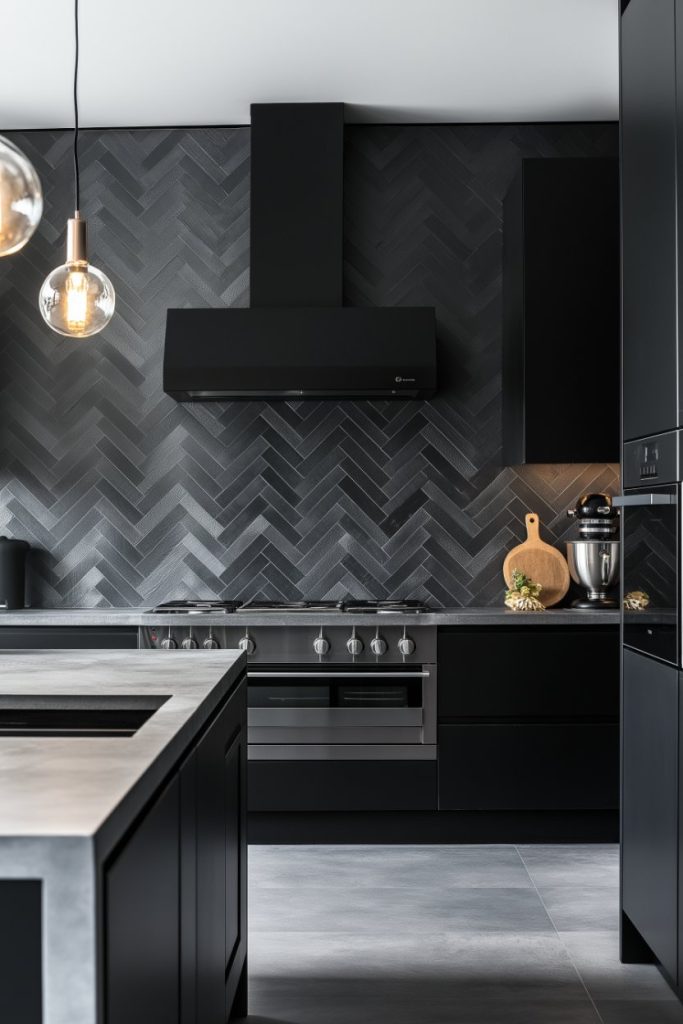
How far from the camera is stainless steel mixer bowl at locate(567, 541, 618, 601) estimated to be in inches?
160

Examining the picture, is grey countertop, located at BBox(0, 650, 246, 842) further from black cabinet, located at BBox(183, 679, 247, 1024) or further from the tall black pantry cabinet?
the tall black pantry cabinet

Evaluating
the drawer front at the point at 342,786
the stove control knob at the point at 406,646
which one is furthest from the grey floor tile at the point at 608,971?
the stove control knob at the point at 406,646

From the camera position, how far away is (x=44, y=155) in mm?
4480

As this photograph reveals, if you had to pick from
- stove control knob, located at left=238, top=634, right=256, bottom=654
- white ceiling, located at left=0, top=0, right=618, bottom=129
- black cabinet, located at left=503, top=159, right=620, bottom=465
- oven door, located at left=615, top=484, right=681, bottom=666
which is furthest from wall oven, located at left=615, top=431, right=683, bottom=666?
white ceiling, located at left=0, top=0, right=618, bottom=129

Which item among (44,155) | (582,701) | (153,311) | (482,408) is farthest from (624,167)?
(44,155)

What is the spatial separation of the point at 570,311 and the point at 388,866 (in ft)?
7.40

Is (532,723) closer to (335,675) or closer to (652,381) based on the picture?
(335,675)

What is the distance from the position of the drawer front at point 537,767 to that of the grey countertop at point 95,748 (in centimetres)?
173

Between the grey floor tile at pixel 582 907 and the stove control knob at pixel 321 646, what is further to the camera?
the stove control knob at pixel 321 646

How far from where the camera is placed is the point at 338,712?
150 inches

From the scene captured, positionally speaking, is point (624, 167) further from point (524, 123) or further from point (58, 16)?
point (58, 16)

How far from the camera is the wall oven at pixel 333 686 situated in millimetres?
3803

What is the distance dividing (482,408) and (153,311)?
1.55 m

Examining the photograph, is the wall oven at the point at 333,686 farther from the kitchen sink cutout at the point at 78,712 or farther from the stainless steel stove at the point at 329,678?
the kitchen sink cutout at the point at 78,712
